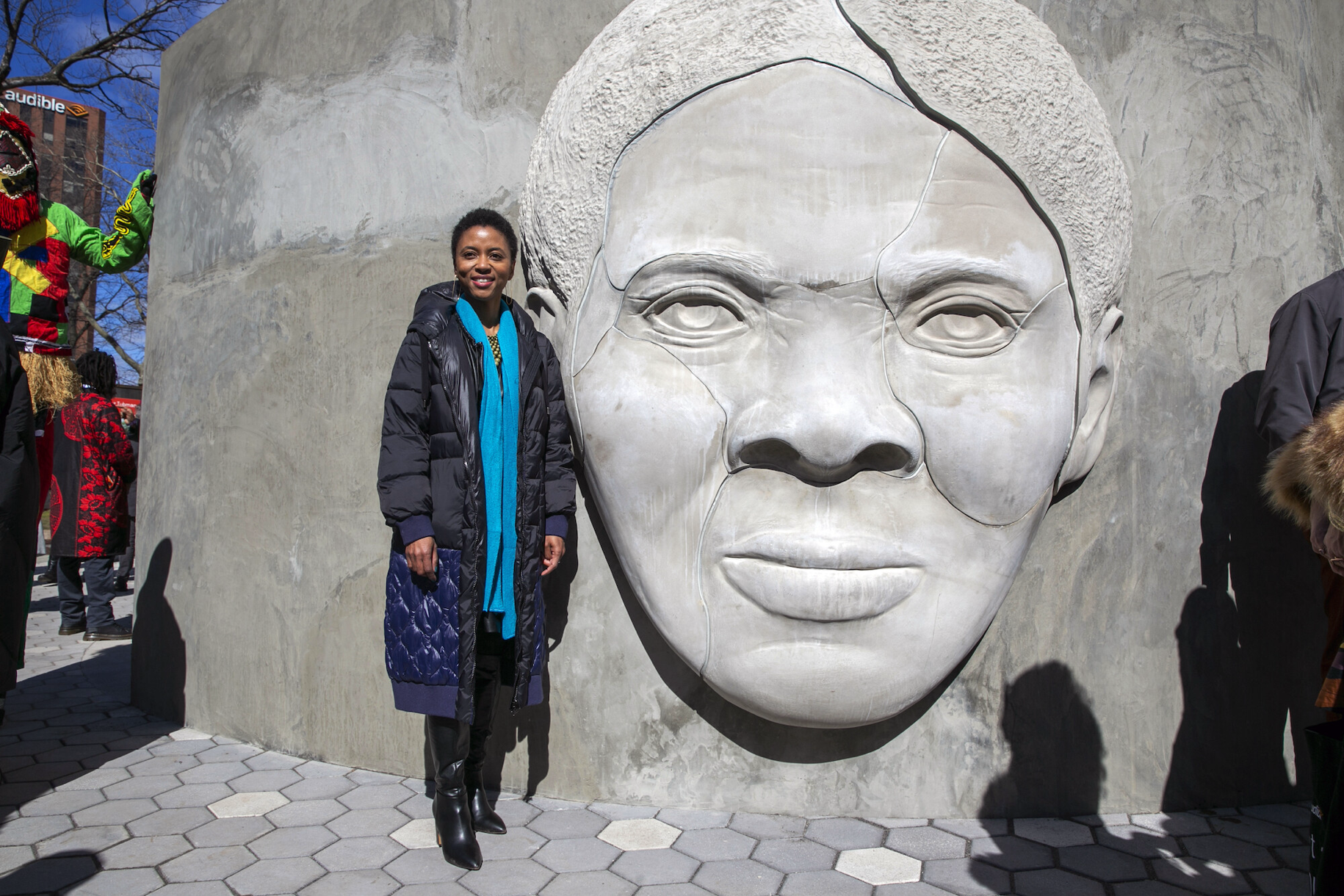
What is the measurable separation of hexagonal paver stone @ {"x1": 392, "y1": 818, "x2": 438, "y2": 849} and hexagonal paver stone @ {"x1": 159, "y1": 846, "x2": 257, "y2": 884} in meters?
0.39

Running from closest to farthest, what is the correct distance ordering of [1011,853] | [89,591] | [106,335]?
[1011,853]
[89,591]
[106,335]

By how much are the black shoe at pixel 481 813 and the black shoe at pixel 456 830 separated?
0.09 m

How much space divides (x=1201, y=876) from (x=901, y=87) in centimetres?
228

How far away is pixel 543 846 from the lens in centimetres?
246

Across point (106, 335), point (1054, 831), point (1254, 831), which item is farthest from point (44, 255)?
point (106, 335)

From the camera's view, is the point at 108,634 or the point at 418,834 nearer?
the point at 418,834

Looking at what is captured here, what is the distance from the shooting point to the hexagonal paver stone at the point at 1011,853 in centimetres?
238

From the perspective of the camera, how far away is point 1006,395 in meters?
2.40

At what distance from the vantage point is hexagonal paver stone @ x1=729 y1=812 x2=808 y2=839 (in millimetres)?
2572

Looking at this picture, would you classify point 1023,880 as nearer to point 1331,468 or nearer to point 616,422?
point 1331,468

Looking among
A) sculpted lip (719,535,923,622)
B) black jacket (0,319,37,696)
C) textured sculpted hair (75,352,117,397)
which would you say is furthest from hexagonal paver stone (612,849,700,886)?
textured sculpted hair (75,352,117,397)

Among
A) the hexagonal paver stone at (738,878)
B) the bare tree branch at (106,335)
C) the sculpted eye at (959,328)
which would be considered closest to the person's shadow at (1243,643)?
the sculpted eye at (959,328)

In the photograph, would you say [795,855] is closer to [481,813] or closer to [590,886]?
[590,886]

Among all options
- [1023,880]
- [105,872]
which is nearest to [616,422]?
[1023,880]
